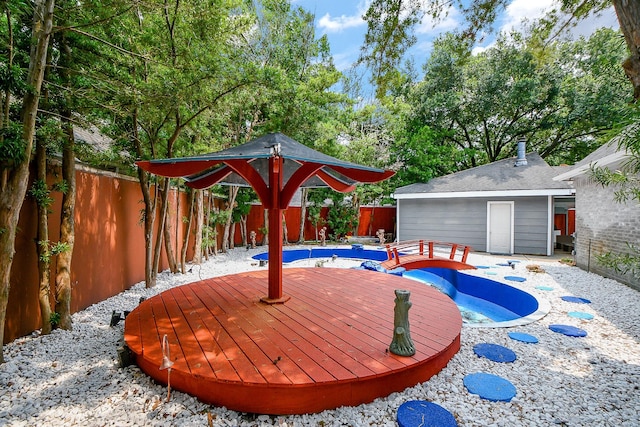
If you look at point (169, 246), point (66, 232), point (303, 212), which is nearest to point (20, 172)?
point (66, 232)

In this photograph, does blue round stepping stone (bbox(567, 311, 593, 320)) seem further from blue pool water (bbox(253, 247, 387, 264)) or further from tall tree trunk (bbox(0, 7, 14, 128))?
tall tree trunk (bbox(0, 7, 14, 128))

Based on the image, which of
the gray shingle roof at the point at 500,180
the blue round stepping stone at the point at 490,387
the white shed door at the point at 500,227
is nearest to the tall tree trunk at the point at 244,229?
the gray shingle roof at the point at 500,180

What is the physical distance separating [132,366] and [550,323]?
17.5 feet

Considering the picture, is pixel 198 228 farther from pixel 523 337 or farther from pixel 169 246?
pixel 523 337

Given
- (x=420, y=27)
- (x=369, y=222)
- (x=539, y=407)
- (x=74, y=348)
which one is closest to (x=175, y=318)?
(x=74, y=348)

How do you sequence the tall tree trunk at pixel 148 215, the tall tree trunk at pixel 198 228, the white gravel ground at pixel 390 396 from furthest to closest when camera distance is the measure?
the tall tree trunk at pixel 198 228
the tall tree trunk at pixel 148 215
the white gravel ground at pixel 390 396

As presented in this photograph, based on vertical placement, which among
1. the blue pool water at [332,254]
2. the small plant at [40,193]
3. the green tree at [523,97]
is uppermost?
the green tree at [523,97]

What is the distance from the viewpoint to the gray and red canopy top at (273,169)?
3287mm

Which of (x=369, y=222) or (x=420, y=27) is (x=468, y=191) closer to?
(x=369, y=222)

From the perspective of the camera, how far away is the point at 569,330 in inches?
155

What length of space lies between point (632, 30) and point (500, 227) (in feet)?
34.4

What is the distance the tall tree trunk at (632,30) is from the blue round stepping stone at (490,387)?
8.32ft

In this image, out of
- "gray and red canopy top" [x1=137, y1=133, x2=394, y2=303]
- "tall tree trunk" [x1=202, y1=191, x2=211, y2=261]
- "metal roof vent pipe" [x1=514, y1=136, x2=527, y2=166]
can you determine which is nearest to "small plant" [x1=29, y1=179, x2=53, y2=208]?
Answer: "gray and red canopy top" [x1=137, y1=133, x2=394, y2=303]

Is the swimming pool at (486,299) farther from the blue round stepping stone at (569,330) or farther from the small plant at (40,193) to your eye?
A: the small plant at (40,193)
